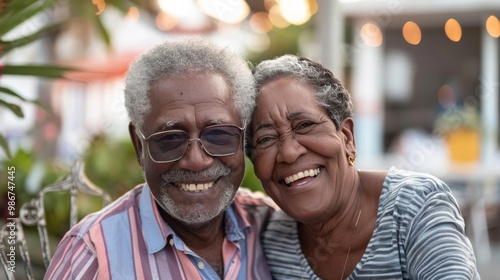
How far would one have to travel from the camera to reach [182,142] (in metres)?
2.24

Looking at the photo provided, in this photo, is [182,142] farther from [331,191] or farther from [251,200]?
[251,200]

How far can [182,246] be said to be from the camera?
7.60 feet

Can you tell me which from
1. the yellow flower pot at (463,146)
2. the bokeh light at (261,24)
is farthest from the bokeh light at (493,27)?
the bokeh light at (261,24)

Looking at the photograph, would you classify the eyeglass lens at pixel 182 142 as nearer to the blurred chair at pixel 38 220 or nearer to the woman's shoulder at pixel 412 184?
the woman's shoulder at pixel 412 184

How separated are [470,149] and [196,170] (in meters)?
6.65

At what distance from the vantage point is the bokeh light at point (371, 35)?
28.7 feet

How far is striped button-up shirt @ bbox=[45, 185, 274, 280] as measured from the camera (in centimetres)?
218

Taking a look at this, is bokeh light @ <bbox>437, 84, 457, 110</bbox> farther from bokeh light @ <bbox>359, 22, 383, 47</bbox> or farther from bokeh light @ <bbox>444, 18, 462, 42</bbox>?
bokeh light @ <bbox>359, 22, 383, 47</bbox>

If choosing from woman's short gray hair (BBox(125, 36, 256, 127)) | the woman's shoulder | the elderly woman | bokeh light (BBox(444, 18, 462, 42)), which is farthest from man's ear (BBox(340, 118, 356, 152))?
bokeh light (BBox(444, 18, 462, 42))

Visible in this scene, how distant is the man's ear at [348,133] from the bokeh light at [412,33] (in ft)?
25.8

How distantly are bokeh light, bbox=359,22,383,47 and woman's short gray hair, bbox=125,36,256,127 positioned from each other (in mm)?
6130

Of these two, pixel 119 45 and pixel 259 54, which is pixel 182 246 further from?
pixel 259 54

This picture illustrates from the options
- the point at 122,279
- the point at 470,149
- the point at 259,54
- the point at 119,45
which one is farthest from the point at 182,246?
the point at 259,54

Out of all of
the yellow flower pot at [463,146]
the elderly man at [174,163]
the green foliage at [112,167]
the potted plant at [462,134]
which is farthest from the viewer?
the yellow flower pot at [463,146]
